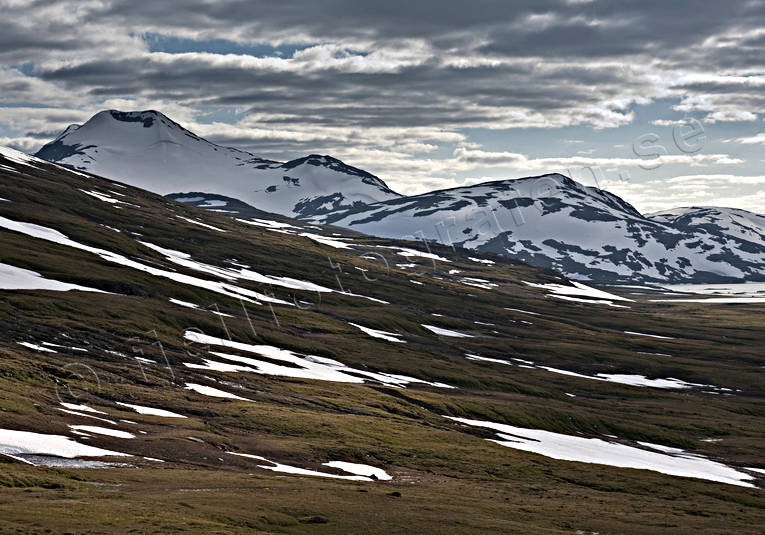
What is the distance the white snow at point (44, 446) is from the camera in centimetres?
5078

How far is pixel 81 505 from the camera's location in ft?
128

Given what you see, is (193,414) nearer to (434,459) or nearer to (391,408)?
(434,459)

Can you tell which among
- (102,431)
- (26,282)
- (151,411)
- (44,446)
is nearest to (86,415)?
(102,431)

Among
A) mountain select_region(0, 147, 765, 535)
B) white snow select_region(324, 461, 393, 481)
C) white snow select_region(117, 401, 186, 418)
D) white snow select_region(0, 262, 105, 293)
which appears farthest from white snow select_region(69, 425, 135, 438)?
white snow select_region(0, 262, 105, 293)

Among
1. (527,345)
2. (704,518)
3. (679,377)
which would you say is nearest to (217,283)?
(527,345)

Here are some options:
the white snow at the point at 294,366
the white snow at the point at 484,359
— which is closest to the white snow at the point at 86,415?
the white snow at the point at 294,366

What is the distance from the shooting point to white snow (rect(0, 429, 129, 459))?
50781 millimetres

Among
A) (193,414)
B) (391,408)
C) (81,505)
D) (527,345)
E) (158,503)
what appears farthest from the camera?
(527,345)

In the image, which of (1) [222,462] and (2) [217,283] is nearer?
(1) [222,462]

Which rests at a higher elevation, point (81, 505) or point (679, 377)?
point (81, 505)

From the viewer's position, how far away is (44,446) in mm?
52062

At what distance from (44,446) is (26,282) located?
81.0m

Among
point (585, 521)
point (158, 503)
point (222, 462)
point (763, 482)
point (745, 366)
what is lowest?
point (745, 366)

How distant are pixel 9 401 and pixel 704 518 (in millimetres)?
55285
